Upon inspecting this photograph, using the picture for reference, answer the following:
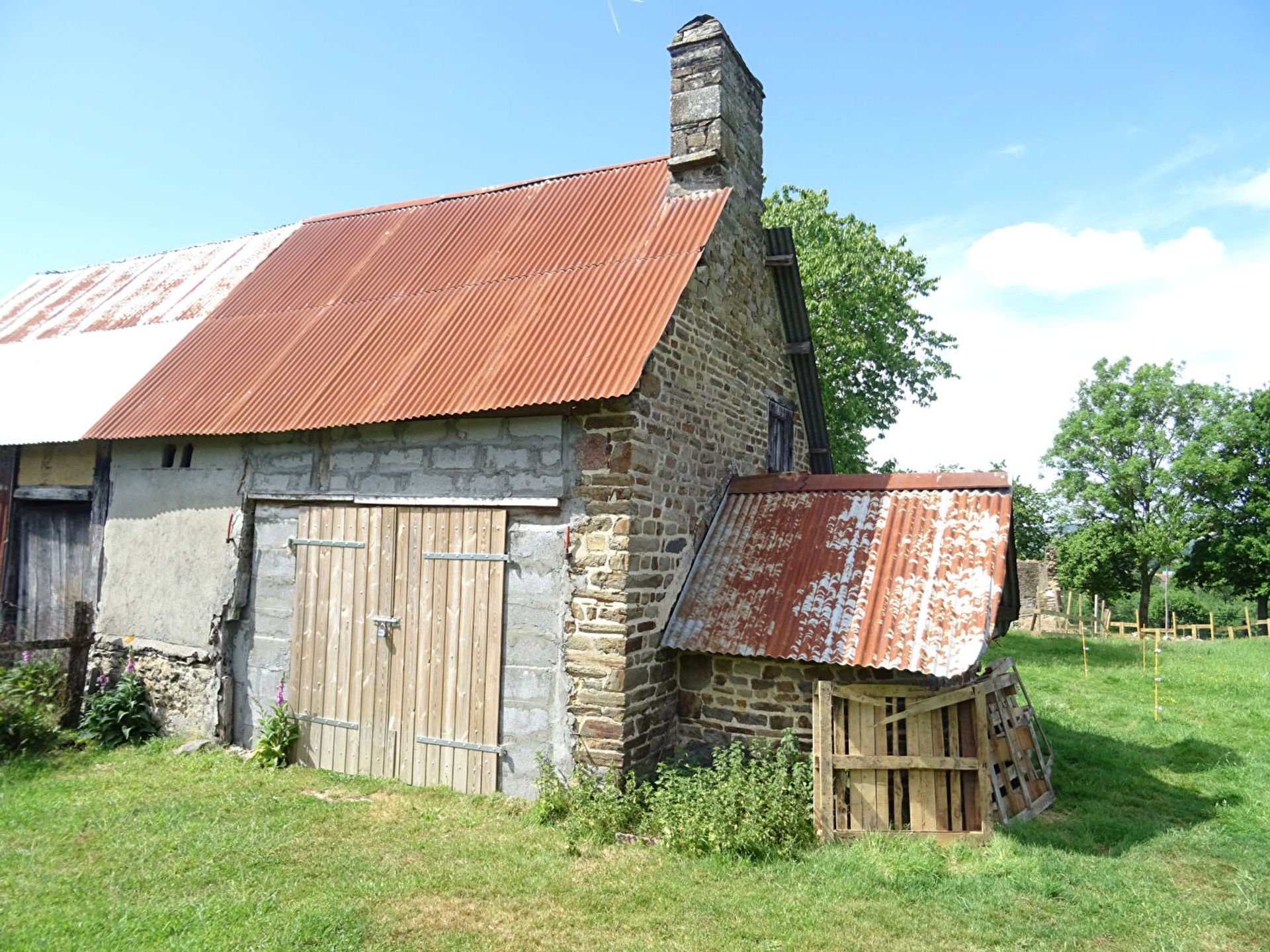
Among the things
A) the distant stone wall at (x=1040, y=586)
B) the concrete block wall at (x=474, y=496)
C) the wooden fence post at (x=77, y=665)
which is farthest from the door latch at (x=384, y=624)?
the distant stone wall at (x=1040, y=586)

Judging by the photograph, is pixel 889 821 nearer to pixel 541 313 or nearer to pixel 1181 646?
pixel 541 313

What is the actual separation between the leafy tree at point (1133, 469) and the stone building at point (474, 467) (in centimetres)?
2926

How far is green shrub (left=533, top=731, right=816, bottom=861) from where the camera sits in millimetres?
5848

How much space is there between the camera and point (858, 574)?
7.27 m

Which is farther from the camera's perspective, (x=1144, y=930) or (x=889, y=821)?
(x=889, y=821)

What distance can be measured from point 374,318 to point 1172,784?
33.8 feet

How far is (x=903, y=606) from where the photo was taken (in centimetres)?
678

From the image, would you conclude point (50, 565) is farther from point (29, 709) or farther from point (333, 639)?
point (333, 639)

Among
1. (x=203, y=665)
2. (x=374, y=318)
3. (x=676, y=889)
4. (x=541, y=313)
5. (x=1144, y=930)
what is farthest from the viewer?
(x=374, y=318)

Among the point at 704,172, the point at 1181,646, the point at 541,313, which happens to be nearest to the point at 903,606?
the point at 541,313

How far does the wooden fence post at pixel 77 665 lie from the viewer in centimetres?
919

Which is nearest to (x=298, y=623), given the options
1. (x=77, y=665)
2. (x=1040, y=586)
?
(x=77, y=665)

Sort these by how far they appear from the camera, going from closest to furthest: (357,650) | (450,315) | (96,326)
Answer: (357,650)
(450,315)
(96,326)

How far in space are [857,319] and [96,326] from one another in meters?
17.8
